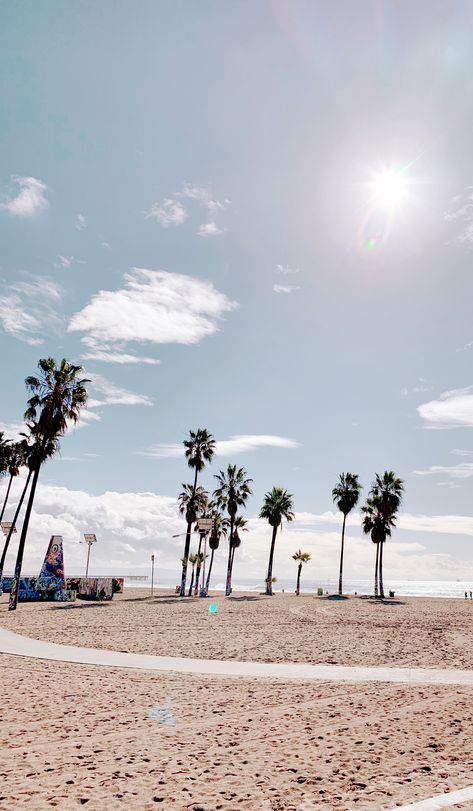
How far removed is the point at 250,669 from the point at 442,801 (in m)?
7.84

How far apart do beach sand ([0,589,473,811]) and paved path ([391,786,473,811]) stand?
0.16m

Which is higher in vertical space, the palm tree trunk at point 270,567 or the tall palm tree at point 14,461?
the tall palm tree at point 14,461

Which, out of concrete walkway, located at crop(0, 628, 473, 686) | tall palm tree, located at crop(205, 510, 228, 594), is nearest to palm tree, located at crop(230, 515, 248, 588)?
tall palm tree, located at crop(205, 510, 228, 594)

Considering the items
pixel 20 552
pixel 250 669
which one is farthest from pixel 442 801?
pixel 20 552

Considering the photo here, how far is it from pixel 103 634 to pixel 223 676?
29.1 ft

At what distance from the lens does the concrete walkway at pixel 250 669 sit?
1228 cm

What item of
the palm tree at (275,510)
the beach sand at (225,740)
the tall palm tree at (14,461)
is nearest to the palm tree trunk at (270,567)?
the palm tree at (275,510)

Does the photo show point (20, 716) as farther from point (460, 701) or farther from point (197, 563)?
point (197, 563)

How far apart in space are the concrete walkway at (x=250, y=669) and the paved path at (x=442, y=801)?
6.38 meters

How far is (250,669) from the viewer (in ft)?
42.7

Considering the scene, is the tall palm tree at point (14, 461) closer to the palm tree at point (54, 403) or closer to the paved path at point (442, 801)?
the palm tree at point (54, 403)

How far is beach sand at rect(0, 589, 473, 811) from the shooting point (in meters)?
5.95

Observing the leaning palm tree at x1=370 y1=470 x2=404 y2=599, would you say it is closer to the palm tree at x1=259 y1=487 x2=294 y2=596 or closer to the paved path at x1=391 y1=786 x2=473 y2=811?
the palm tree at x1=259 y1=487 x2=294 y2=596

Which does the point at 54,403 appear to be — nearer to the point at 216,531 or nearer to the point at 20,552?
the point at 20,552
